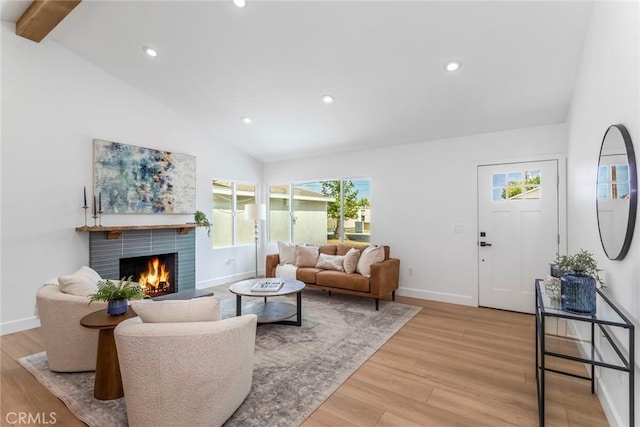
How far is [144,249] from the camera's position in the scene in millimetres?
4523

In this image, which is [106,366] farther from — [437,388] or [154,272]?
[154,272]

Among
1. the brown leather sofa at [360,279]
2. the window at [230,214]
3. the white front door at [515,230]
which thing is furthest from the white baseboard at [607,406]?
the window at [230,214]

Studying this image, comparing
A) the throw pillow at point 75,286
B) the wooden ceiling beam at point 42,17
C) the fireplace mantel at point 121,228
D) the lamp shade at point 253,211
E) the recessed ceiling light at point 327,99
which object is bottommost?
the throw pillow at point 75,286

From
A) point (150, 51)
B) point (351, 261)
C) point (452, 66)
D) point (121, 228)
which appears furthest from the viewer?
point (351, 261)

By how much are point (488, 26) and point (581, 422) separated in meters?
3.03

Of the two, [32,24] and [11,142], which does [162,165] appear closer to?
[11,142]

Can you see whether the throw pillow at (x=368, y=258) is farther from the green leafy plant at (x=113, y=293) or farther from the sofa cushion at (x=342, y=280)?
the green leafy plant at (x=113, y=293)

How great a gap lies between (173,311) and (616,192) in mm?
2751

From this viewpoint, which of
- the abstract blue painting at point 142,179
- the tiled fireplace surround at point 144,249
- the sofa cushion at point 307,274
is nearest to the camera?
the tiled fireplace surround at point 144,249

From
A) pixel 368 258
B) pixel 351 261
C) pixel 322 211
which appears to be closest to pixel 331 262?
pixel 351 261

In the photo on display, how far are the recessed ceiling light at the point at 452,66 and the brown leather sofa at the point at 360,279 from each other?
98.8 inches

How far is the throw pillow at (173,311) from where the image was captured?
5.91ft

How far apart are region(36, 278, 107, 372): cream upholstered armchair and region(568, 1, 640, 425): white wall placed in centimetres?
363

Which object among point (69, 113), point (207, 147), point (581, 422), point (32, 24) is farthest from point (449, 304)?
point (32, 24)
